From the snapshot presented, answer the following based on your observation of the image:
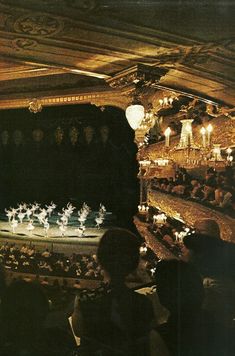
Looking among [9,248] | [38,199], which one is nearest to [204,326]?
[9,248]

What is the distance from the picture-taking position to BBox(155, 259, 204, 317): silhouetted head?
1.85 m

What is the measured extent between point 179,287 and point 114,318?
1.03ft

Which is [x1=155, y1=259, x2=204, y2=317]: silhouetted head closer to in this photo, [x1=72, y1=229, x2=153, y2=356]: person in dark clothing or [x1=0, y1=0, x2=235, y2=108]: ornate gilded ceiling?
[x1=72, y1=229, x2=153, y2=356]: person in dark clothing

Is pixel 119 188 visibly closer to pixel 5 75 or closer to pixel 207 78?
pixel 5 75

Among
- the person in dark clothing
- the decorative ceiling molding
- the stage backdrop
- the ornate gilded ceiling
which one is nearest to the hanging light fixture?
the ornate gilded ceiling

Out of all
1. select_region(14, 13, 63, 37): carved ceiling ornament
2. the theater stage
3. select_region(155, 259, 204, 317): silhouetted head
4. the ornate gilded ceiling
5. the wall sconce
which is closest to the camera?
select_region(155, 259, 204, 317): silhouetted head

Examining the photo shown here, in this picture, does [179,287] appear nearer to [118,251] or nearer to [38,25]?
[118,251]

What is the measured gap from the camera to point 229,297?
89.0 inches

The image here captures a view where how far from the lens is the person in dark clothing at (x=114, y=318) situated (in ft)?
6.14

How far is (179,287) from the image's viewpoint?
1877mm

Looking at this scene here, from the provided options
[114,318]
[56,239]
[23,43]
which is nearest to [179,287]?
[114,318]

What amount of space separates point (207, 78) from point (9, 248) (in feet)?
21.7

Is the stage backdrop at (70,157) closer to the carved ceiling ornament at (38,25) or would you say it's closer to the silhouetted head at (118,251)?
the carved ceiling ornament at (38,25)

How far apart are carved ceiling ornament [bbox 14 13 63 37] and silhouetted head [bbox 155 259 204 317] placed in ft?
6.93
